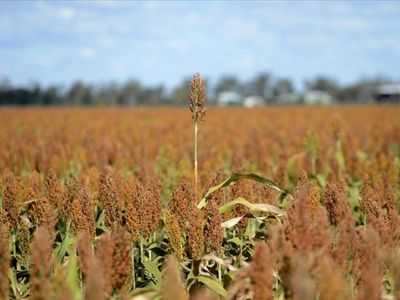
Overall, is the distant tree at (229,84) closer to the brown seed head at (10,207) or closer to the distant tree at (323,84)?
the distant tree at (323,84)

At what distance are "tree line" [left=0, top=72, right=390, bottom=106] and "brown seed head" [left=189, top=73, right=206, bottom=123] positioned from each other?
64.6 meters

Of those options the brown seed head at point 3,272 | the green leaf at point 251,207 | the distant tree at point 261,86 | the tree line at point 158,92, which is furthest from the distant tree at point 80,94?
the brown seed head at point 3,272

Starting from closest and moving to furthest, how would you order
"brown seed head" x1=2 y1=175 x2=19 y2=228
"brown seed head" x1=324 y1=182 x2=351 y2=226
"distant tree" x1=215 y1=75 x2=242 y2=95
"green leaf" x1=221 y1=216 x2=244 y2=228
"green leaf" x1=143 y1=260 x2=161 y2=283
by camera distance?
"brown seed head" x1=324 y1=182 x2=351 y2=226 < "green leaf" x1=143 y1=260 x2=161 y2=283 < "green leaf" x1=221 y1=216 x2=244 y2=228 < "brown seed head" x1=2 y1=175 x2=19 y2=228 < "distant tree" x1=215 y1=75 x2=242 y2=95

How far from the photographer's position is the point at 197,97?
2.88 metres

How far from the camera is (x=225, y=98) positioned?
84.3 m

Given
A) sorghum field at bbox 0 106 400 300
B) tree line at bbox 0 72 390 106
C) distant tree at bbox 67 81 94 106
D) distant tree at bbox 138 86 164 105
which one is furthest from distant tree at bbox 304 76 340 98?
sorghum field at bbox 0 106 400 300

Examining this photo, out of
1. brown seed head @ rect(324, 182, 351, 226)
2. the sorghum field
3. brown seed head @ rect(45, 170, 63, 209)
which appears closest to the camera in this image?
the sorghum field

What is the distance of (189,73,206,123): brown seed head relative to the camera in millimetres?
2830

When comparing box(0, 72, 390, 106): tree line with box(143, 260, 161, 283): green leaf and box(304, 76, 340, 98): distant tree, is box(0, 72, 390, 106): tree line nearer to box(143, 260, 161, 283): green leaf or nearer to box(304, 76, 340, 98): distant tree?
box(304, 76, 340, 98): distant tree

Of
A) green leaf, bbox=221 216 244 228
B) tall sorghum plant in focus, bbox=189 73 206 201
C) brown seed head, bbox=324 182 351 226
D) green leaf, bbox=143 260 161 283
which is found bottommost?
green leaf, bbox=143 260 161 283

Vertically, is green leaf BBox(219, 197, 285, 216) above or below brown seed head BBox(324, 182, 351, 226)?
below

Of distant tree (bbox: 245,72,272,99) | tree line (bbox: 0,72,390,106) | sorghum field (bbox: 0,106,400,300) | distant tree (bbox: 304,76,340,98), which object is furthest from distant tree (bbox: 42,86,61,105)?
sorghum field (bbox: 0,106,400,300)

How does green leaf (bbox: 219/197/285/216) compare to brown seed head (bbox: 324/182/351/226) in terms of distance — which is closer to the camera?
brown seed head (bbox: 324/182/351/226)

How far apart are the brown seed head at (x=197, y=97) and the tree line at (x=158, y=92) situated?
64.6m
